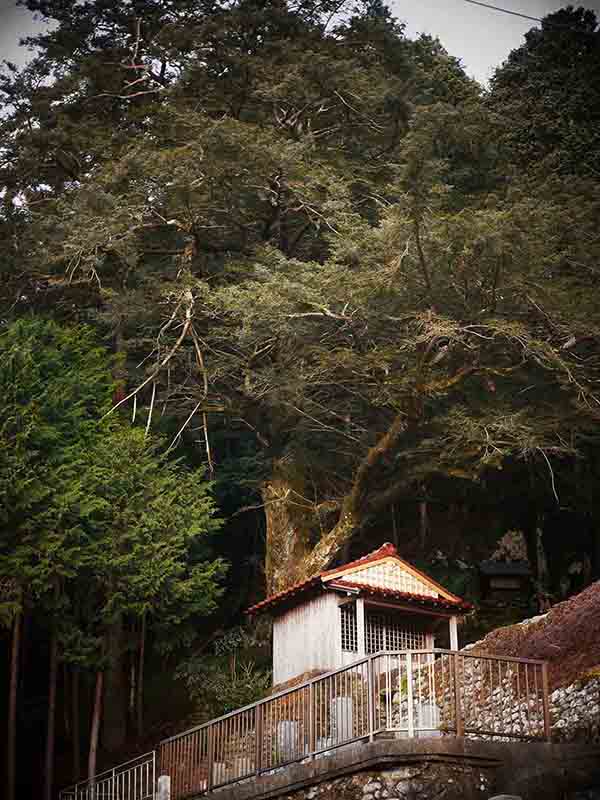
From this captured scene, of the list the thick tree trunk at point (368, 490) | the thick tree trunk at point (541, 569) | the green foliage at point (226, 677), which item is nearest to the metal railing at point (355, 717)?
the green foliage at point (226, 677)

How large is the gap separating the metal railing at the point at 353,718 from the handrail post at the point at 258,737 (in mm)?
12

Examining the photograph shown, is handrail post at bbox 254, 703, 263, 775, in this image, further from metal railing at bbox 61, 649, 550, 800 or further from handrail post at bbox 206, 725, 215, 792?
handrail post at bbox 206, 725, 215, 792

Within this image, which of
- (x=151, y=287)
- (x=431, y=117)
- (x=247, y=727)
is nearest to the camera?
(x=247, y=727)

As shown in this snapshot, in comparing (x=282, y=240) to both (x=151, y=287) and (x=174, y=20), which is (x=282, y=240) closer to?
(x=151, y=287)

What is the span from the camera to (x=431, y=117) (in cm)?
2200

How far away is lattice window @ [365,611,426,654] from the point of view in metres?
17.4

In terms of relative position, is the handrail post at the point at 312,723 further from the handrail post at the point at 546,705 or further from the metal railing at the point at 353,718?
the handrail post at the point at 546,705

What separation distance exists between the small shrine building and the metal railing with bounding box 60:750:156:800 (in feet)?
10.7

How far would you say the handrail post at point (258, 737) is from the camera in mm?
12555

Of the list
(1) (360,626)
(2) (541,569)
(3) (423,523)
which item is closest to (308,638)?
(1) (360,626)

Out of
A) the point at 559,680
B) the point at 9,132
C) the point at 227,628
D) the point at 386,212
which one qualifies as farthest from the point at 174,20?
the point at 559,680

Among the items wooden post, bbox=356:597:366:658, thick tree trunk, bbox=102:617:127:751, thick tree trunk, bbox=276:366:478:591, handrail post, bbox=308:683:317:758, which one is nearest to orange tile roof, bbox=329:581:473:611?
wooden post, bbox=356:597:366:658

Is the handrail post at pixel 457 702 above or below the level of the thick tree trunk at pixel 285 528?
below

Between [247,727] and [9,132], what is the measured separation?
17.4 metres
